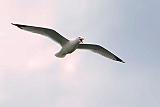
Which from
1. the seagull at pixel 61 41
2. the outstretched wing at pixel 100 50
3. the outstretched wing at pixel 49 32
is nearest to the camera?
the outstretched wing at pixel 49 32

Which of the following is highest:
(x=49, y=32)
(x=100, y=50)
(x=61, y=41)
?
(x=100, y=50)

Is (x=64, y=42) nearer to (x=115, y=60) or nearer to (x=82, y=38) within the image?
(x=82, y=38)

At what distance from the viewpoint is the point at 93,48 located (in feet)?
341

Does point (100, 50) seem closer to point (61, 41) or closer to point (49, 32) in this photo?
point (61, 41)

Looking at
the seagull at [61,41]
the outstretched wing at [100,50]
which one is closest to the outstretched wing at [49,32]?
the seagull at [61,41]

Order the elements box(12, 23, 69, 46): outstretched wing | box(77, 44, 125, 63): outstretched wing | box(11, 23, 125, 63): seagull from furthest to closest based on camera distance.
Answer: box(77, 44, 125, 63): outstretched wing < box(11, 23, 125, 63): seagull < box(12, 23, 69, 46): outstretched wing

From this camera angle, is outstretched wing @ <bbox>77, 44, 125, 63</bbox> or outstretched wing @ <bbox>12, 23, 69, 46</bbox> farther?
outstretched wing @ <bbox>77, 44, 125, 63</bbox>

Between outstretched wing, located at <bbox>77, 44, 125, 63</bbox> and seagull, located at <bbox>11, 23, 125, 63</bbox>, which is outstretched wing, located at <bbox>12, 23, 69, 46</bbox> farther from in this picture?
outstretched wing, located at <bbox>77, 44, 125, 63</bbox>

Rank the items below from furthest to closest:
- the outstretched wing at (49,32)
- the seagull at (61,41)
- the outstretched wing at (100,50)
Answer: the outstretched wing at (100,50), the seagull at (61,41), the outstretched wing at (49,32)

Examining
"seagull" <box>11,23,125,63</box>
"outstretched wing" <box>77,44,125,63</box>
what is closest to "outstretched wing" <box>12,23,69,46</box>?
"seagull" <box>11,23,125,63</box>

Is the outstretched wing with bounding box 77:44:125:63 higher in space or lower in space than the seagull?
higher

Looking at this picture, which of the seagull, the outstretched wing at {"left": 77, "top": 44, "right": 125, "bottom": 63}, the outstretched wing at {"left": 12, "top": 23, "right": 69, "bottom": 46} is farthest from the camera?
the outstretched wing at {"left": 77, "top": 44, "right": 125, "bottom": 63}

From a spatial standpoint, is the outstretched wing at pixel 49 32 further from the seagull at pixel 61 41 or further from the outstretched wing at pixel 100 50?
the outstretched wing at pixel 100 50

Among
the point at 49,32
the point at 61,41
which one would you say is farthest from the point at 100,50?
the point at 49,32
